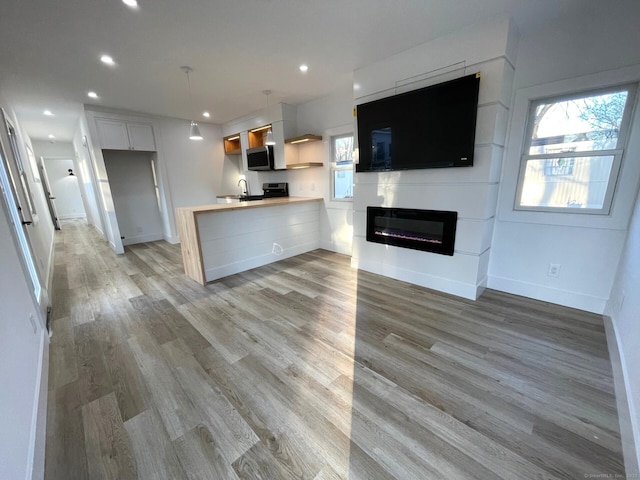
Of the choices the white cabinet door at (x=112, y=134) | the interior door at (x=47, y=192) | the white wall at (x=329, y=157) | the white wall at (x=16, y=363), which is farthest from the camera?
the interior door at (x=47, y=192)

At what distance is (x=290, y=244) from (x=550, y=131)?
3.53m

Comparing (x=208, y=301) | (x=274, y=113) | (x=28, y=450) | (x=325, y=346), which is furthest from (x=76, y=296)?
(x=274, y=113)

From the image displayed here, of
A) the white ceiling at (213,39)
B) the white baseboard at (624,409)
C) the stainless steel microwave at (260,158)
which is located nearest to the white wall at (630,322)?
the white baseboard at (624,409)

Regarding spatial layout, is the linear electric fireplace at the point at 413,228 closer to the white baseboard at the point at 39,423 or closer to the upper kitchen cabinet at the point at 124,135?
the white baseboard at the point at 39,423

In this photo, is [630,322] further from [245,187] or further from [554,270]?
[245,187]

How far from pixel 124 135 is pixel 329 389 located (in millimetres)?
5577

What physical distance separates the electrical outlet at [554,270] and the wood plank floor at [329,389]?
342mm

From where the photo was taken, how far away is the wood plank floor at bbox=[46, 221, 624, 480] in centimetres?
121

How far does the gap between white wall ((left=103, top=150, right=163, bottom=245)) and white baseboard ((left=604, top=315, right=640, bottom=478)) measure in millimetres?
7134

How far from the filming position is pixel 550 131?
7.88 ft

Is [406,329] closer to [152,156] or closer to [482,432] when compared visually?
[482,432]

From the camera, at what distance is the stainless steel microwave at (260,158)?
476cm

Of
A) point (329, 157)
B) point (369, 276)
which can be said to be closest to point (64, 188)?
point (329, 157)

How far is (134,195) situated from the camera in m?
5.54
